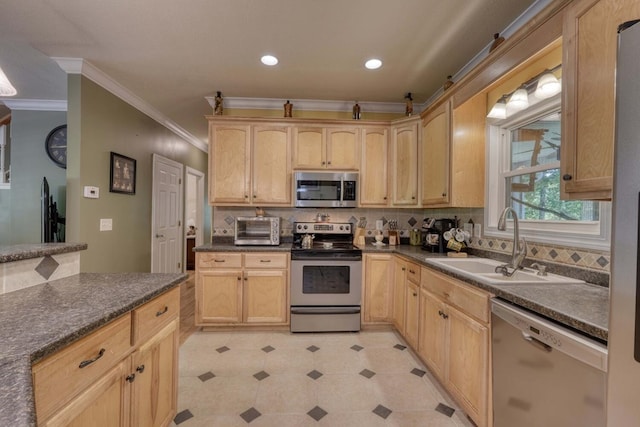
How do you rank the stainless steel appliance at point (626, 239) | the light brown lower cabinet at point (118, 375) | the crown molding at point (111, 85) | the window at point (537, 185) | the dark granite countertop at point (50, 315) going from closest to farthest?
the dark granite countertop at point (50, 315), the stainless steel appliance at point (626, 239), the light brown lower cabinet at point (118, 375), the window at point (537, 185), the crown molding at point (111, 85)

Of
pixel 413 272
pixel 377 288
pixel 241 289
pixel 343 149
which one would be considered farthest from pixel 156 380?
pixel 343 149

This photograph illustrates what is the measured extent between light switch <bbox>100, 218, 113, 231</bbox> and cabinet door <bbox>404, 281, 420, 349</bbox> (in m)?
3.17

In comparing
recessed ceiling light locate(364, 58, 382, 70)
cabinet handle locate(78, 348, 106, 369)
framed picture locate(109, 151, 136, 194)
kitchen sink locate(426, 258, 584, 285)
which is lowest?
cabinet handle locate(78, 348, 106, 369)

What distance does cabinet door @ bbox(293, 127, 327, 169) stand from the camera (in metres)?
3.13

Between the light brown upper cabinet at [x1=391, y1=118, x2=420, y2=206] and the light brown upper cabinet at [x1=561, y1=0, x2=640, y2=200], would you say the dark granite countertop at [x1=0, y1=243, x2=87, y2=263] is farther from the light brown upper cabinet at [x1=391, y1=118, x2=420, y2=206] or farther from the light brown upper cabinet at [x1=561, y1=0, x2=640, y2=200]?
the light brown upper cabinet at [x1=391, y1=118, x2=420, y2=206]

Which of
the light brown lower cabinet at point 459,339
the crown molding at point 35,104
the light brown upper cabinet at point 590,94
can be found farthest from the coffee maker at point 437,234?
the crown molding at point 35,104

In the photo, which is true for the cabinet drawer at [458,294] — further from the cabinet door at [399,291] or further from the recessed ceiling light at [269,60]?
the recessed ceiling light at [269,60]

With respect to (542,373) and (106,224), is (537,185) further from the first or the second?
(106,224)

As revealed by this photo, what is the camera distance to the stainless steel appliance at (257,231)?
3.06 metres

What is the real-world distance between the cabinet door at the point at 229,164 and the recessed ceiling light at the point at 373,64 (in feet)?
4.67

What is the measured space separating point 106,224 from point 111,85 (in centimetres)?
148

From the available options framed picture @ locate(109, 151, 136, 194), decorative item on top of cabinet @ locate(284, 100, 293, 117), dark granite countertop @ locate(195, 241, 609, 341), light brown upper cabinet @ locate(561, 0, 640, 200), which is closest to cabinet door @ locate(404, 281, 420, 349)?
dark granite countertop @ locate(195, 241, 609, 341)

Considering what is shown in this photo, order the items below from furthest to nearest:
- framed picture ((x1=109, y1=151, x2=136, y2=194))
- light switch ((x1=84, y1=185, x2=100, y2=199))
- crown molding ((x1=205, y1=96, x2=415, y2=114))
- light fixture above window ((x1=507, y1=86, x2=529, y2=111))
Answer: crown molding ((x1=205, y1=96, x2=415, y2=114)), framed picture ((x1=109, y1=151, x2=136, y2=194)), light switch ((x1=84, y1=185, x2=100, y2=199)), light fixture above window ((x1=507, y1=86, x2=529, y2=111))

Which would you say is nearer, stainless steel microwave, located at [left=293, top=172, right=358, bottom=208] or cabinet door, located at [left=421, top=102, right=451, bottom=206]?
cabinet door, located at [left=421, top=102, right=451, bottom=206]
